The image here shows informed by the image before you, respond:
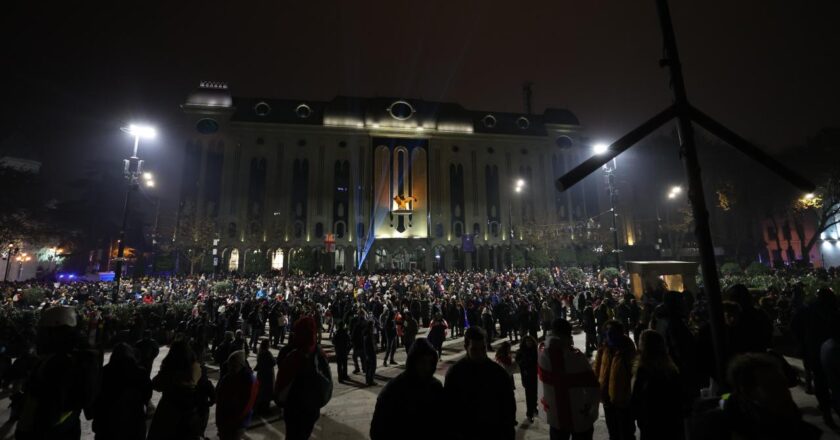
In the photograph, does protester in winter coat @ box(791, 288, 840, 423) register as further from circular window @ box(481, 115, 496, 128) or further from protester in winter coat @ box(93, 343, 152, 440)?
circular window @ box(481, 115, 496, 128)

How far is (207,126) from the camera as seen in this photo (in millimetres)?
49625

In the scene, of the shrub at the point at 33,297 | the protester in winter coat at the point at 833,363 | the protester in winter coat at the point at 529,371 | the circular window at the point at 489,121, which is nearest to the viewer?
the protester in winter coat at the point at 833,363

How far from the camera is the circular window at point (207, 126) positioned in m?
49.3

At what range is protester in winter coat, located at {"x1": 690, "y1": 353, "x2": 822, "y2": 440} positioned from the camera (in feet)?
6.00

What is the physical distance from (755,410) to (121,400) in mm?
5466

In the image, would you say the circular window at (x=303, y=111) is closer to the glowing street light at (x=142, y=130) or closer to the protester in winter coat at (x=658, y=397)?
the glowing street light at (x=142, y=130)

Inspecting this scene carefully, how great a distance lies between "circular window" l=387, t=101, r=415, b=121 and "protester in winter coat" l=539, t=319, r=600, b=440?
177 ft

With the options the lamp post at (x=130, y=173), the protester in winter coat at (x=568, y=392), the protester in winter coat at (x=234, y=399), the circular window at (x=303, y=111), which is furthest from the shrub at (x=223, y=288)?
the circular window at (x=303, y=111)

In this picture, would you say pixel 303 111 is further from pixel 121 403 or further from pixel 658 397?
pixel 658 397

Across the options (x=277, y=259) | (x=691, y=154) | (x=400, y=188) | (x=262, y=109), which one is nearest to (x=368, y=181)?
(x=400, y=188)

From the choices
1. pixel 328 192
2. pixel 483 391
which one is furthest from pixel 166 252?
pixel 483 391

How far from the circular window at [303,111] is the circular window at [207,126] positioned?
1139 centimetres

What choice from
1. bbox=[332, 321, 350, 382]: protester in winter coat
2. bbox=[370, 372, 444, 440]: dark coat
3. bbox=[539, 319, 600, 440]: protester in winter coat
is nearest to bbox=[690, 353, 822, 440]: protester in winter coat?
bbox=[539, 319, 600, 440]: protester in winter coat

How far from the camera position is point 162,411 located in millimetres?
3783
